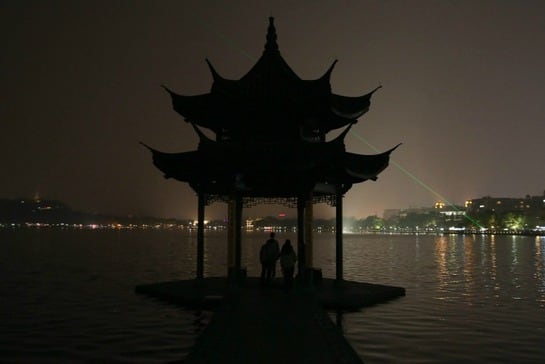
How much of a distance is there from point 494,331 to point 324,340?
1050 cm

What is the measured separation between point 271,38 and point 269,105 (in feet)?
13.9

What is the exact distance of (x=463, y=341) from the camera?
64.9 ft

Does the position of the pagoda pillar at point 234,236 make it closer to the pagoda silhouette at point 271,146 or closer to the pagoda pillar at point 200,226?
the pagoda silhouette at point 271,146

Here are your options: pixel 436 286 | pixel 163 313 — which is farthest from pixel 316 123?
pixel 436 286

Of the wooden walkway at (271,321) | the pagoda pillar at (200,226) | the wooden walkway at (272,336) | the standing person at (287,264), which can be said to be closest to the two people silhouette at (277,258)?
the standing person at (287,264)

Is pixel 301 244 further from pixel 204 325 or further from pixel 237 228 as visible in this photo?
pixel 204 325

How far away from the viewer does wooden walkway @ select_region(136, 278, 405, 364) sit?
1305 centimetres

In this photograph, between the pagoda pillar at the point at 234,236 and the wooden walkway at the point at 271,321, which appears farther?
the pagoda pillar at the point at 234,236

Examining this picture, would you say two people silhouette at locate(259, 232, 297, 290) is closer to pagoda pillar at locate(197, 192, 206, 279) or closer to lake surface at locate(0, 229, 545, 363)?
lake surface at locate(0, 229, 545, 363)

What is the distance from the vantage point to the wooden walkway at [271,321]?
13.1m

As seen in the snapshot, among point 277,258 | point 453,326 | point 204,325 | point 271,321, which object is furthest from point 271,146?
point 453,326

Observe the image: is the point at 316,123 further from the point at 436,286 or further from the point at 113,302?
the point at 436,286

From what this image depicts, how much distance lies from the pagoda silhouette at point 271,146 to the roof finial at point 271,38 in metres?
0.05

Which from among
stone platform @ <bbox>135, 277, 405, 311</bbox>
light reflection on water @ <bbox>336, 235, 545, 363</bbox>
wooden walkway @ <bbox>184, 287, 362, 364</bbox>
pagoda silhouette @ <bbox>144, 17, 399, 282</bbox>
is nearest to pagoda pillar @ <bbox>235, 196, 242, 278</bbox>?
pagoda silhouette @ <bbox>144, 17, 399, 282</bbox>
